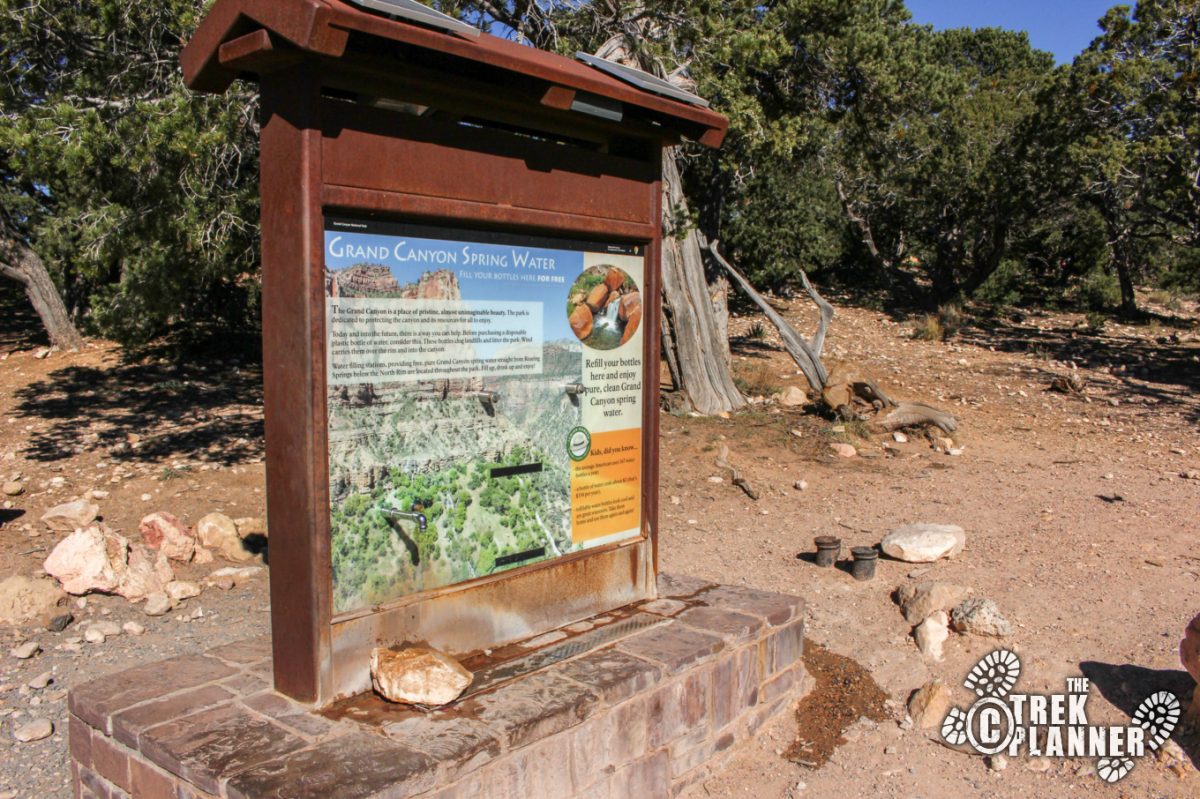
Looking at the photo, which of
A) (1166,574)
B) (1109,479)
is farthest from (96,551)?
(1109,479)

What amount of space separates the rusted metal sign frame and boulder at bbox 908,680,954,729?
184cm

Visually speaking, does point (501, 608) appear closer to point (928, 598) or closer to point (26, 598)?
point (928, 598)

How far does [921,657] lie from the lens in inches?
188

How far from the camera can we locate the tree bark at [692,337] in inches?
408

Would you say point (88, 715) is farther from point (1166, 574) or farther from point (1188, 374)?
point (1188, 374)

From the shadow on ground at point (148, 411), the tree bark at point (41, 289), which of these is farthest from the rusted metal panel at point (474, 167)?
the tree bark at point (41, 289)

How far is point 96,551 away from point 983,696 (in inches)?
179

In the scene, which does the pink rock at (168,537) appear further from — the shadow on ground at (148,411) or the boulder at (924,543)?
the boulder at (924,543)

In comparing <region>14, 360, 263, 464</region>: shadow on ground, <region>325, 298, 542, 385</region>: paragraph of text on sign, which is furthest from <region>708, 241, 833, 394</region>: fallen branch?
<region>325, 298, 542, 385</region>: paragraph of text on sign

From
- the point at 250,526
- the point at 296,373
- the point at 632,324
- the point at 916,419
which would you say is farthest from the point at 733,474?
the point at 296,373

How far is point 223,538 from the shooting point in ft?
19.9

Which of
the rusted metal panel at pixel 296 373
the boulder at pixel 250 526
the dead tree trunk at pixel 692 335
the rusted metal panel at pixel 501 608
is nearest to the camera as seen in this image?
the rusted metal panel at pixel 296 373

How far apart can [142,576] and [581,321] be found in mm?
3069

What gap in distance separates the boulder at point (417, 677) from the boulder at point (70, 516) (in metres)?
3.97
